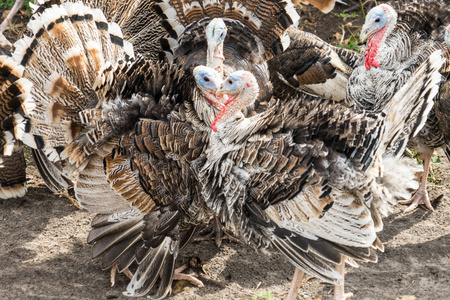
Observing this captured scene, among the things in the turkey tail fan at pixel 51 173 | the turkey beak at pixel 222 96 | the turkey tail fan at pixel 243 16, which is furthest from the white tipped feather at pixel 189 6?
the turkey tail fan at pixel 51 173

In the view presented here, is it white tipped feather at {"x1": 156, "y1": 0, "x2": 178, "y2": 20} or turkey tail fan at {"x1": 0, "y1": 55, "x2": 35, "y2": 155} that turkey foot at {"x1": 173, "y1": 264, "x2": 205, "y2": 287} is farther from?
white tipped feather at {"x1": 156, "y1": 0, "x2": 178, "y2": 20}

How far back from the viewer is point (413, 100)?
3891mm

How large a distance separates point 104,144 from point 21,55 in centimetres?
96

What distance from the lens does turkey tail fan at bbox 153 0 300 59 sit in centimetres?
510

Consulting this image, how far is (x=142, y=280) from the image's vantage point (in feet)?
13.9

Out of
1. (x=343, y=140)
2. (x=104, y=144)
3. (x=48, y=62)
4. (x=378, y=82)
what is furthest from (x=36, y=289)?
(x=378, y=82)

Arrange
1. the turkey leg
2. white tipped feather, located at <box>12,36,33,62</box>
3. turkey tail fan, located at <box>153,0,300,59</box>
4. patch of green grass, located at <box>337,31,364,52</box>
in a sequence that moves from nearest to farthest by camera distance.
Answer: the turkey leg < white tipped feather, located at <box>12,36,33,62</box> < turkey tail fan, located at <box>153,0,300,59</box> < patch of green grass, located at <box>337,31,364,52</box>

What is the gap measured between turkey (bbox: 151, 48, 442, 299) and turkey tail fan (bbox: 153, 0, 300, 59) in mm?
1263

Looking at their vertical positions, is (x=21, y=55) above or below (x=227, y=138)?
above

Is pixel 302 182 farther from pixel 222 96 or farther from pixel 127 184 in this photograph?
pixel 127 184

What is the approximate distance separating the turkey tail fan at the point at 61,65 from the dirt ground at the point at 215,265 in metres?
0.80

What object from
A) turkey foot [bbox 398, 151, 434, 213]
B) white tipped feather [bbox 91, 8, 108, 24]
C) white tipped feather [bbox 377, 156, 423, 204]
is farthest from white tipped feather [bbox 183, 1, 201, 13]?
turkey foot [bbox 398, 151, 434, 213]

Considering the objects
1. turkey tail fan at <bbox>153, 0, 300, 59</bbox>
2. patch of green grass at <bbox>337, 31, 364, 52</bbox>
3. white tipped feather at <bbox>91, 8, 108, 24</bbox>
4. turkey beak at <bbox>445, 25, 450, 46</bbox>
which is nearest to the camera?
white tipped feather at <bbox>91, 8, 108, 24</bbox>

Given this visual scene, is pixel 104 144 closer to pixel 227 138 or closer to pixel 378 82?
pixel 227 138
